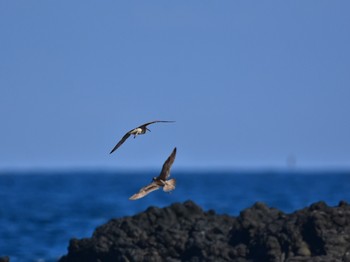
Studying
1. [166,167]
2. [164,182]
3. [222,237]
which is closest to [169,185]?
[164,182]

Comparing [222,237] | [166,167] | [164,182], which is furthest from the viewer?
[222,237]

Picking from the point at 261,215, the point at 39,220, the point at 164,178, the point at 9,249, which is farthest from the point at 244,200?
the point at 164,178

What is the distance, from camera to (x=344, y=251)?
2377 cm

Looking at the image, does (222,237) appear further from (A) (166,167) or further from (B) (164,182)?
(A) (166,167)

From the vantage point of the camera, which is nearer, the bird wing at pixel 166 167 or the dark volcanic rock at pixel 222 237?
the bird wing at pixel 166 167

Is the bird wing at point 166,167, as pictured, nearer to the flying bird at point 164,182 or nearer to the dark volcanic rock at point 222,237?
the flying bird at point 164,182

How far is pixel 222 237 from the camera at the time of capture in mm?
26484

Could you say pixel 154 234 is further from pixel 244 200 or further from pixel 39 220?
pixel 244 200

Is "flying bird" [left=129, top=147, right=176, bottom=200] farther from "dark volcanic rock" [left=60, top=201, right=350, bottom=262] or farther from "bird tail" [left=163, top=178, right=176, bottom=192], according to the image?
"dark volcanic rock" [left=60, top=201, right=350, bottom=262]

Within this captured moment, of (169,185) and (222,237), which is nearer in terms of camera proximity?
(169,185)

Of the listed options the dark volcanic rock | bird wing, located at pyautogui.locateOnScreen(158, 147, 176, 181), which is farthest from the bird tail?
the dark volcanic rock

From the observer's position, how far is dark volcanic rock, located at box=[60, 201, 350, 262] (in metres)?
24.3

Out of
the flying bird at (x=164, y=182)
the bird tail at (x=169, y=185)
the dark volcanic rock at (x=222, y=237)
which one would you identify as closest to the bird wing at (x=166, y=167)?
the flying bird at (x=164, y=182)

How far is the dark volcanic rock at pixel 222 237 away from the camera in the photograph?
79.7 feet
